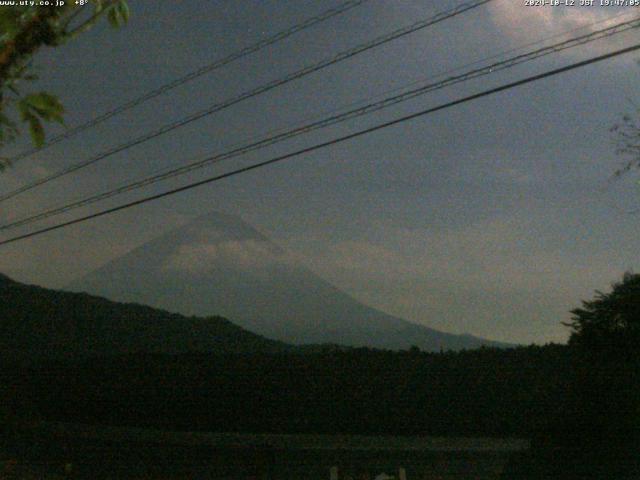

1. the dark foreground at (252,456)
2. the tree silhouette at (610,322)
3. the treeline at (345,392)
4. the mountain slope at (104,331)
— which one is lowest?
the dark foreground at (252,456)

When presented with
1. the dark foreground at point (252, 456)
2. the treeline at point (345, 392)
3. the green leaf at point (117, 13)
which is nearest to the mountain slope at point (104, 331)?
the treeline at point (345, 392)

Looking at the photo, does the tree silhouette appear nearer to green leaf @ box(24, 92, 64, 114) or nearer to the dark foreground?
the dark foreground

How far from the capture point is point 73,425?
62.5ft

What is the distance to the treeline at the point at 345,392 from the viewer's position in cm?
1588

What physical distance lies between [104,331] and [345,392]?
1543 cm

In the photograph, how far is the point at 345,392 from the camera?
16969 millimetres

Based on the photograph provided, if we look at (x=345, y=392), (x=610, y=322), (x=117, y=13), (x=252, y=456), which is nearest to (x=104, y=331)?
(x=345, y=392)

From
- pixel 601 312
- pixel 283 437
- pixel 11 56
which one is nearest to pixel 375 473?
pixel 283 437

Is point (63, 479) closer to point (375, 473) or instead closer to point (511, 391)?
point (375, 473)

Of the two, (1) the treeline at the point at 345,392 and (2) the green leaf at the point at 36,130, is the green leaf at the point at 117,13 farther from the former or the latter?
(1) the treeline at the point at 345,392

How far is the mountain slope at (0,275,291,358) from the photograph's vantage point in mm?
28172

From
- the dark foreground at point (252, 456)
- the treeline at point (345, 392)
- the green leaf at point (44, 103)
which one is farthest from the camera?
the treeline at point (345, 392)

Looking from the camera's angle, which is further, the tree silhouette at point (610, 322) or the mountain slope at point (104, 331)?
the mountain slope at point (104, 331)

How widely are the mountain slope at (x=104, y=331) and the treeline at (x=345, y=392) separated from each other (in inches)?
307
